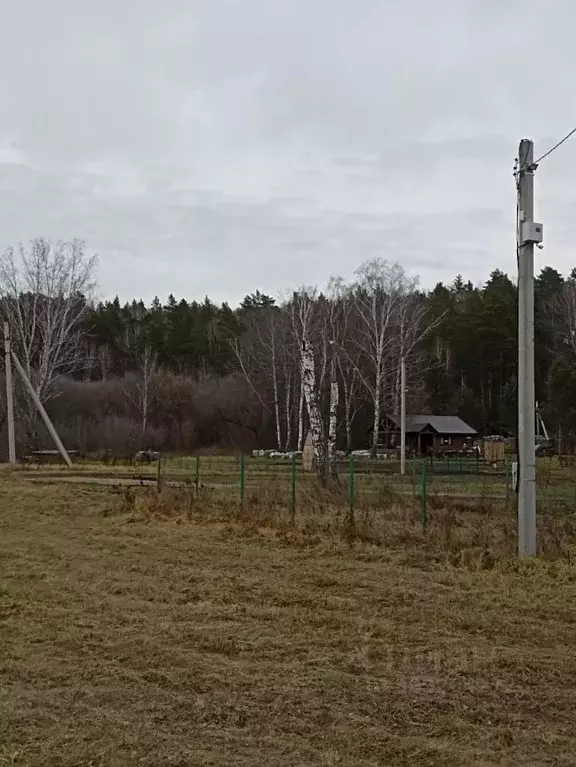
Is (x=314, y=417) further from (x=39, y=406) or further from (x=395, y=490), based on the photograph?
(x=39, y=406)

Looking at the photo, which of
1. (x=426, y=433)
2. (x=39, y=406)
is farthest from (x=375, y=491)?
(x=426, y=433)

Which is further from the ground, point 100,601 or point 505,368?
point 505,368

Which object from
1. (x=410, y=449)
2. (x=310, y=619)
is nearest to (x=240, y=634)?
(x=310, y=619)

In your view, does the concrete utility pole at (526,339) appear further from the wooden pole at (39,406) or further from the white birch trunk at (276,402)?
the white birch trunk at (276,402)

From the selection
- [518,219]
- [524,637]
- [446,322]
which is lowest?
[524,637]

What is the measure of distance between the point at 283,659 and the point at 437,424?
4307 cm

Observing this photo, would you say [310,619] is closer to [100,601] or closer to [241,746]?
[100,601]

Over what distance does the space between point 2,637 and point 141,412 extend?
45.3 m

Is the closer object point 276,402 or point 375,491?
point 375,491

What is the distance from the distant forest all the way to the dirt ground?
2066cm

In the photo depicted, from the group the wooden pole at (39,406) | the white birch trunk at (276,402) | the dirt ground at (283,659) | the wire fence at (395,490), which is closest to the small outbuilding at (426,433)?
the white birch trunk at (276,402)

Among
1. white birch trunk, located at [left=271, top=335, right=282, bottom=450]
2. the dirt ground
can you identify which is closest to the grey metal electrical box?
the dirt ground

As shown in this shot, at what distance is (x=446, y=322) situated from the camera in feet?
199

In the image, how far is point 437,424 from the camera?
4784 cm
